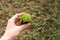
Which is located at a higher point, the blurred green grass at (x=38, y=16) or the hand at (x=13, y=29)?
the hand at (x=13, y=29)

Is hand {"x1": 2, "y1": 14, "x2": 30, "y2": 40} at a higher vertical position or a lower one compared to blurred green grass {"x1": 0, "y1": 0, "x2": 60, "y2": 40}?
higher

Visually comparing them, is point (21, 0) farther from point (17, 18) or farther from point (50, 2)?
point (17, 18)

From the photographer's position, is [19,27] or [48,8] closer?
[19,27]

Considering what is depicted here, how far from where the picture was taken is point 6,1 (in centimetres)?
428

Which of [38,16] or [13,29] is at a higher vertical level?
[13,29]

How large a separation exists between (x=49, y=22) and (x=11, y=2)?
1093 mm

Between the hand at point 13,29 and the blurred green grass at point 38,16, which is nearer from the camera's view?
the hand at point 13,29

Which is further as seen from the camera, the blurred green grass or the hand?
the blurred green grass

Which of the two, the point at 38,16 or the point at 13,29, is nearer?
the point at 13,29

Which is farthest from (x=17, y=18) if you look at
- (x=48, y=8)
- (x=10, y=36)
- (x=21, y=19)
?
(x=48, y=8)

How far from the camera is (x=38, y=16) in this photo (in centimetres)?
388

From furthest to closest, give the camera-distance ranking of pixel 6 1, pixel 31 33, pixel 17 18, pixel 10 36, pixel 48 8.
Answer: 1. pixel 6 1
2. pixel 48 8
3. pixel 31 33
4. pixel 17 18
5. pixel 10 36

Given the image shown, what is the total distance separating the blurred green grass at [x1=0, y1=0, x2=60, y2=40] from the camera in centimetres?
347

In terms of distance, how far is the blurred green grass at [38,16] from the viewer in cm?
347
